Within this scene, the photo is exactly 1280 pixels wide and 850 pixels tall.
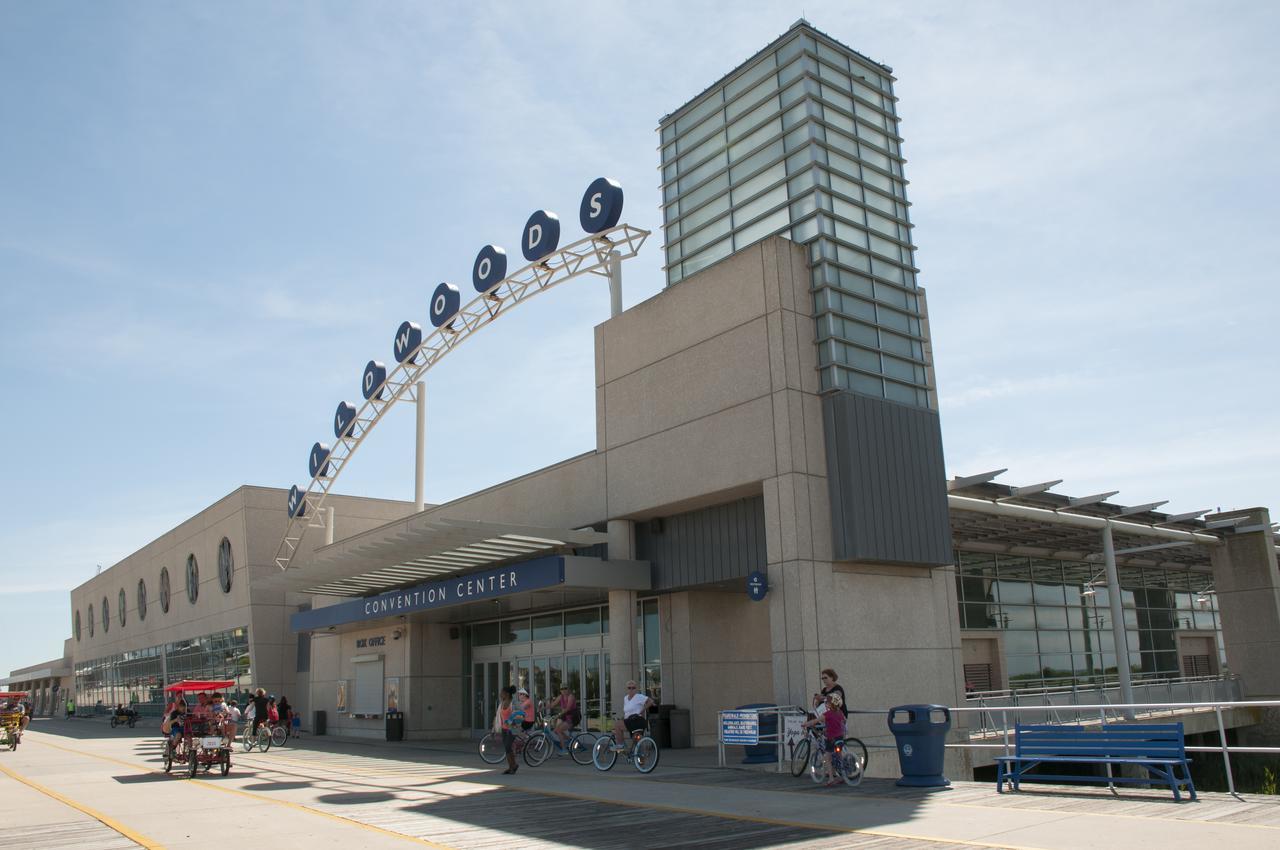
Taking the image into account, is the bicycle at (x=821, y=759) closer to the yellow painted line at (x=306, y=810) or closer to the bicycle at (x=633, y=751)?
the bicycle at (x=633, y=751)

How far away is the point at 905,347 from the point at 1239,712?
18.3m

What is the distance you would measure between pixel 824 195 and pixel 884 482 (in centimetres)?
616

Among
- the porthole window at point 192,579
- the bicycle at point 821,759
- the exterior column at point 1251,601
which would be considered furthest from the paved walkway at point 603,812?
the porthole window at point 192,579

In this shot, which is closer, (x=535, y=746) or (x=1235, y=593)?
(x=535, y=746)

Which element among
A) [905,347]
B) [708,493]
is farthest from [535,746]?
[905,347]

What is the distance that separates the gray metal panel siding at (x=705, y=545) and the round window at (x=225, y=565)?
1191 inches

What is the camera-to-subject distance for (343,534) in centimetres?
4500

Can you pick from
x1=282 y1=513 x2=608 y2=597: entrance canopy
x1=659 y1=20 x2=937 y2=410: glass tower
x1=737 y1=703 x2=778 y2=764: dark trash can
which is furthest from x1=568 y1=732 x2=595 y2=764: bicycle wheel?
x1=659 y1=20 x2=937 y2=410: glass tower

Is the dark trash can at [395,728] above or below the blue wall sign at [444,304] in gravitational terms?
below

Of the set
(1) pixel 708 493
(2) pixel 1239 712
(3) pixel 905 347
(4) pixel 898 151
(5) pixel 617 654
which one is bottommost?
(2) pixel 1239 712

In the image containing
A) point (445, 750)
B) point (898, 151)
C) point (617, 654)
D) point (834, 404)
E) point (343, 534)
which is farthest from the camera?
point (343, 534)

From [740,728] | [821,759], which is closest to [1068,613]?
[740,728]

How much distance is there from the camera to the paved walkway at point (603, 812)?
32.7ft

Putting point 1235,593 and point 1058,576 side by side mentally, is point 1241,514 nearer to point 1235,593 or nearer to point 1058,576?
point 1235,593
